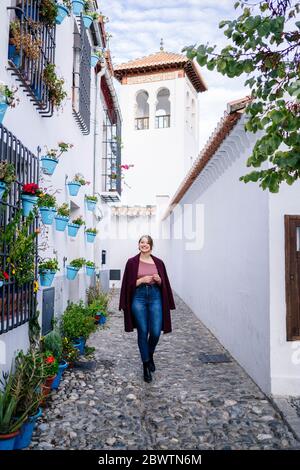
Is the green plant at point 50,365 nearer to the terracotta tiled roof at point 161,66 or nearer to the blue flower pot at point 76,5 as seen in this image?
the blue flower pot at point 76,5

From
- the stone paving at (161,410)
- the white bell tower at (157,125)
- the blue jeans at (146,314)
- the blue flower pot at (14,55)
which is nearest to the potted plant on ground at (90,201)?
the stone paving at (161,410)

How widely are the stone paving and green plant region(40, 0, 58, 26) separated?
4474mm

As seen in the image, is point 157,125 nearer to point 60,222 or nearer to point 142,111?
point 142,111

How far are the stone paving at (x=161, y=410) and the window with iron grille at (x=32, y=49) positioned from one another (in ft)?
11.1

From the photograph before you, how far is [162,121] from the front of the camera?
19.5m

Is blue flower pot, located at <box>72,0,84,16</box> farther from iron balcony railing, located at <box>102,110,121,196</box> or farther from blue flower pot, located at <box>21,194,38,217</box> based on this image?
iron balcony railing, located at <box>102,110,121,196</box>

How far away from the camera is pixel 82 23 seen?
7.49 metres

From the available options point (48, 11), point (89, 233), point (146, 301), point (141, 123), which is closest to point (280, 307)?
point (146, 301)

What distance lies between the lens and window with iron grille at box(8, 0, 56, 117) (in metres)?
3.98

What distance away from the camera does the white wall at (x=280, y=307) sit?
4.46 meters

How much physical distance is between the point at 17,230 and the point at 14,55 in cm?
172

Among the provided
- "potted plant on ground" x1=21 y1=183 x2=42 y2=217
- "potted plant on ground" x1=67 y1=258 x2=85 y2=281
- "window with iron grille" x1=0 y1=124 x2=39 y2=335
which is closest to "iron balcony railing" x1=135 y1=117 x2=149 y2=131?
"potted plant on ground" x1=67 y1=258 x2=85 y2=281
